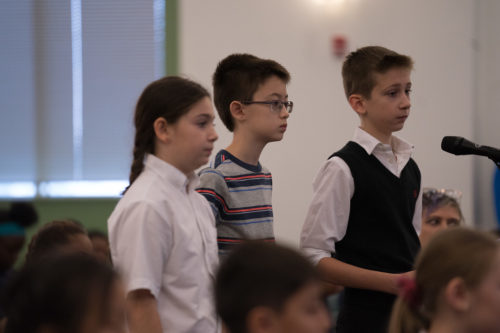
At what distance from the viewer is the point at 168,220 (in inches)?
63.9

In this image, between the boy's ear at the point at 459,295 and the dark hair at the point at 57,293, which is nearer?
the dark hair at the point at 57,293

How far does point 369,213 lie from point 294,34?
2.40 meters

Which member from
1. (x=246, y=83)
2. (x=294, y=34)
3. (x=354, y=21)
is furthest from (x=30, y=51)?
(x=246, y=83)

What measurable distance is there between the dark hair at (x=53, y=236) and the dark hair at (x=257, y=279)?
1114 millimetres

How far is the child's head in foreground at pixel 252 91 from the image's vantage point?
2.12 metres

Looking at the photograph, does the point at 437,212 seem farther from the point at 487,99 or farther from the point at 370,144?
the point at 487,99

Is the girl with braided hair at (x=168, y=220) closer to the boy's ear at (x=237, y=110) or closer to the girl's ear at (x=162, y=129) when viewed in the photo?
the girl's ear at (x=162, y=129)

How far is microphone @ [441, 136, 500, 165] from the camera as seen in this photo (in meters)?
1.81

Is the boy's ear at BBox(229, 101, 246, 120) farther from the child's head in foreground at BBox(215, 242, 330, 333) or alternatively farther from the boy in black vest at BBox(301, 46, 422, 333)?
the child's head in foreground at BBox(215, 242, 330, 333)

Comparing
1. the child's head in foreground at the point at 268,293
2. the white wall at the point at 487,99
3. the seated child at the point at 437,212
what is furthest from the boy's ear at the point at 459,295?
the white wall at the point at 487,99

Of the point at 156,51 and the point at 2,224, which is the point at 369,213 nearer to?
the point at 2,224

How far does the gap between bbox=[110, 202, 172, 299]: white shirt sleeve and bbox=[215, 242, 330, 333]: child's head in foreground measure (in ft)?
1.16

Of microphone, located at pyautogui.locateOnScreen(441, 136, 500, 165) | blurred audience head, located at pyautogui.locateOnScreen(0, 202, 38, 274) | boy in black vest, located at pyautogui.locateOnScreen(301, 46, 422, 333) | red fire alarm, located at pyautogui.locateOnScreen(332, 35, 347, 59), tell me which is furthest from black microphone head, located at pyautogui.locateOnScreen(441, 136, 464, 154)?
red fire alarm, located at pyautogui.locateOnScreen(332, 35, 347, 59)

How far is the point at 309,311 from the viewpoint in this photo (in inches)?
48.0
